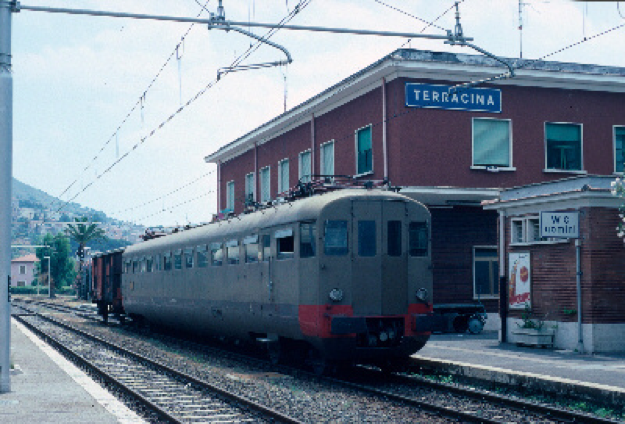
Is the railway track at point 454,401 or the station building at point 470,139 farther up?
the station building at point 470,139

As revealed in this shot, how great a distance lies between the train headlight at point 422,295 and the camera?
49.9 ft

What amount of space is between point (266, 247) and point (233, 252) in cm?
240

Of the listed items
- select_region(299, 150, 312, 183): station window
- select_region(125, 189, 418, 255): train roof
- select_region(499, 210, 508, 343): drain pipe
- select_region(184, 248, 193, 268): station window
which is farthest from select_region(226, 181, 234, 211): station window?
select_region(499, 210, 508, 343): drain pipe

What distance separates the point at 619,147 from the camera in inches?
1136

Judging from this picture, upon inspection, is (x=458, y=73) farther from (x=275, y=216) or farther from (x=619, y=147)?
(x=275, y=216)

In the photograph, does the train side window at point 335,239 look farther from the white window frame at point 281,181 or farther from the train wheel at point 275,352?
the white window frame at point 281,181

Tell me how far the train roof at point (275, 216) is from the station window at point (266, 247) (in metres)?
0.25

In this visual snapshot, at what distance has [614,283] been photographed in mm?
18859

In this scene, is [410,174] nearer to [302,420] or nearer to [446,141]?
[446,141]

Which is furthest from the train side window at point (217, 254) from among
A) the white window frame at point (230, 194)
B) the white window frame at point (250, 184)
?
the white window frame at point (230, 194)

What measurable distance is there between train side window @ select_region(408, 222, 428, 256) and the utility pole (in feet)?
23.4

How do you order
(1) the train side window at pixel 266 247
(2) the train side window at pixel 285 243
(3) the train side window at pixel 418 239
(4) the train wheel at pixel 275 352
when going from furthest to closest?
(4) the train wheel at pixel 275 352
(1) the train side window at pixel 266 247
(2) the train side window at pixel 285 243
(3) the train side window at pixel 418 239

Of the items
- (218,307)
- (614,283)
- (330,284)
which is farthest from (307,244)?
(614,283)

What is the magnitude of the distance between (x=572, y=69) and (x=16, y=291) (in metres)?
138
